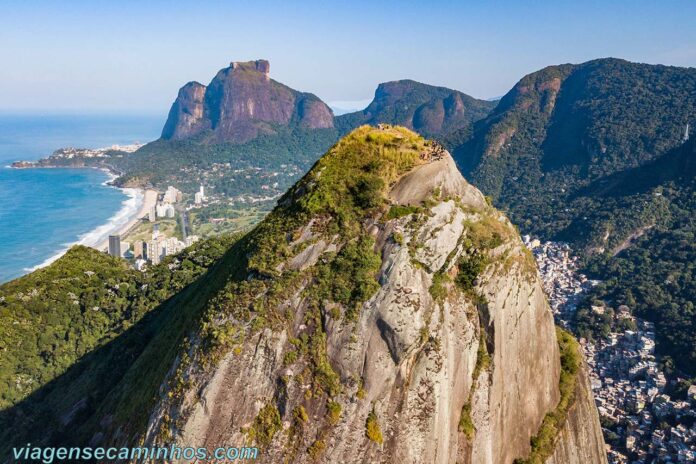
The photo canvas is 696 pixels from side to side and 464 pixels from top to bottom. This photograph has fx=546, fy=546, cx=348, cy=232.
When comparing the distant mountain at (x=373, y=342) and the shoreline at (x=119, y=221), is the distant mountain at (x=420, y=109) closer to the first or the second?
the shoreline at (x=119, y=221)

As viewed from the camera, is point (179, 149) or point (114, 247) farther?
point (179, 149)

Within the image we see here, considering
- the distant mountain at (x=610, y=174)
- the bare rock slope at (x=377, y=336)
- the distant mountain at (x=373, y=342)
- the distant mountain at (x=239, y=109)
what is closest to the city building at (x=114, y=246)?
the distant mountain at (x=610, y=174)

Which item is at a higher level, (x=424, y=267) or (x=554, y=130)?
(x=554, y=130)

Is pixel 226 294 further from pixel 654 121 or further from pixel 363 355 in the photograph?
pixel 654 121

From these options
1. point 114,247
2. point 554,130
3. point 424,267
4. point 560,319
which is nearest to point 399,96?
point 554,130

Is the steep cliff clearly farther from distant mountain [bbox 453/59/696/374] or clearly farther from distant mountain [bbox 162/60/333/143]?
distant mountain [bbox 162/60/333/143]

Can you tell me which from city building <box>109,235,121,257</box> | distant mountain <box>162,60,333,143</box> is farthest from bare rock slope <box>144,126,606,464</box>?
distant mountain <box>162,60,333,143</box>
